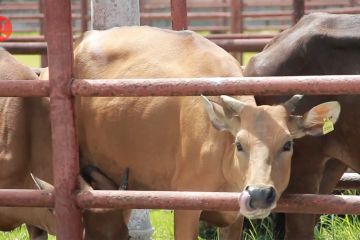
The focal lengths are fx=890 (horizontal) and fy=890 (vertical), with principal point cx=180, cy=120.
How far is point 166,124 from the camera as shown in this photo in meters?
4.97

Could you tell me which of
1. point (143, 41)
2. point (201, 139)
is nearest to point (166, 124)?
point (201, 139)

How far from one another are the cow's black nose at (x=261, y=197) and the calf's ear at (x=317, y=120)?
0.51 metres

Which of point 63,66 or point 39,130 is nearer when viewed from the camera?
point 63,66

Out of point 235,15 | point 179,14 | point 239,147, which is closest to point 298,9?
point 179,14

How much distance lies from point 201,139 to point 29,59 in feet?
61.8

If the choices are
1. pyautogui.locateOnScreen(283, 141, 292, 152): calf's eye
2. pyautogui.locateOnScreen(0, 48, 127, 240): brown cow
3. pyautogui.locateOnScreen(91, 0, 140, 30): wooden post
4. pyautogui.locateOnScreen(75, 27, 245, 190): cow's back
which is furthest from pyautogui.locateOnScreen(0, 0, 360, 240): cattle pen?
pyautogui.locateOnScreen(91, 0, 140, 30): wooden post

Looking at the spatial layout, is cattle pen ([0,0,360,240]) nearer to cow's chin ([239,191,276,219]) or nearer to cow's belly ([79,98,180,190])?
cow's chin ([239,191,276,219])

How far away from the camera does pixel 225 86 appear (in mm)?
3840

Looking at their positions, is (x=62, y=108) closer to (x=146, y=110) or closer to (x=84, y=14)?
(x=146, y=110)

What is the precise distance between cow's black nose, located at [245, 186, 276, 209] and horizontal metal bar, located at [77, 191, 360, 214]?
0.07 m

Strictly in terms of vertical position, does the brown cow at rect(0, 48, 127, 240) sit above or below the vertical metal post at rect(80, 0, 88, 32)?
above

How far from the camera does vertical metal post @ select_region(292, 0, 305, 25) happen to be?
280 inches

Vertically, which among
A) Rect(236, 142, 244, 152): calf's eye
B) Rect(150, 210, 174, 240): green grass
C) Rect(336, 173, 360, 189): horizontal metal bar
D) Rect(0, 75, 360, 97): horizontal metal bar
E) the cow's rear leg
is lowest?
Rect(150, 210, 174, 240): green grass

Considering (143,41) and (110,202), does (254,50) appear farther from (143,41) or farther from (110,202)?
(110,202)
